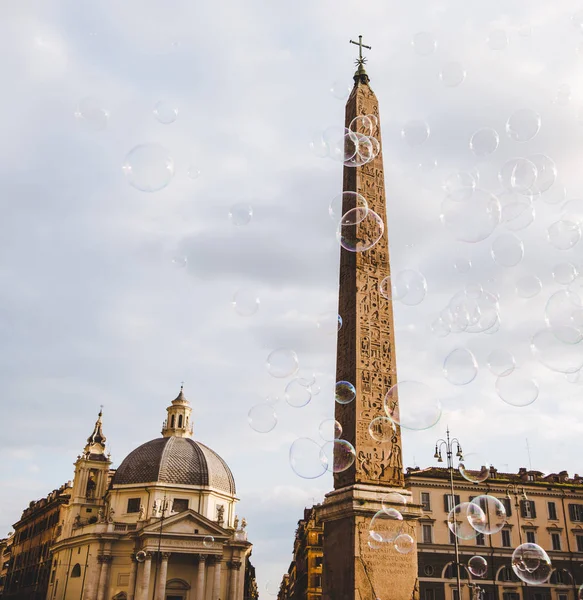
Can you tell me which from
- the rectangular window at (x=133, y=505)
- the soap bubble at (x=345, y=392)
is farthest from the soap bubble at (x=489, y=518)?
the rectangular window at (x=133, y=505)

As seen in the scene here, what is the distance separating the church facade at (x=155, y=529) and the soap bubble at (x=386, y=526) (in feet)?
124

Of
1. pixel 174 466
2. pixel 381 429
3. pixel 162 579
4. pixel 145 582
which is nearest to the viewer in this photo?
pixel 381 429

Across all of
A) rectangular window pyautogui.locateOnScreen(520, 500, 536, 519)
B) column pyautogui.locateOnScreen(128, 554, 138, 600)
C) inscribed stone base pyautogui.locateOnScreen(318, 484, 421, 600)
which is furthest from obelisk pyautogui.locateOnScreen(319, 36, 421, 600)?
column pyautogui.locateOnScreen(128, 554, 138, 600)

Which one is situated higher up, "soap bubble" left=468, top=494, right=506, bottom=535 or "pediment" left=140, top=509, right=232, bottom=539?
"pediment" left=140, top=509, right=232, bottom=539

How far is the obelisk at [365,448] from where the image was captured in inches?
511

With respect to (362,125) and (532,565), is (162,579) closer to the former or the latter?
(532,565)

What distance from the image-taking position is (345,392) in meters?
14.5

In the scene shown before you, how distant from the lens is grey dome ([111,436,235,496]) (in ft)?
185

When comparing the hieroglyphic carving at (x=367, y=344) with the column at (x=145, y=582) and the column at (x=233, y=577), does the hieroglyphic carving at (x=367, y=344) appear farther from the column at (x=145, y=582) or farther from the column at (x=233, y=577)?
the column at (x=233, y=577)

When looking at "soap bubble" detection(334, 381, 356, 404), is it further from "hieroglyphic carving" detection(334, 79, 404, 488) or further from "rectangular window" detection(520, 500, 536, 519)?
"rectangular window" detection(520, 500, 536, 519)

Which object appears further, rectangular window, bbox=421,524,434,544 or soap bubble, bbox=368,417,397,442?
rectangular window, bbox=421,524,434,544

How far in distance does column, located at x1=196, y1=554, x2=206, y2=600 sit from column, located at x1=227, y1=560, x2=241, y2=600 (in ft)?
11.4

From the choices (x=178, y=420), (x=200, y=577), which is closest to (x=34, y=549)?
(x=178, y=420)

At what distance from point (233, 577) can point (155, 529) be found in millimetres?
8615
